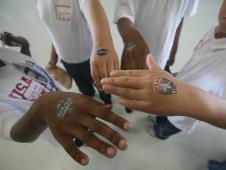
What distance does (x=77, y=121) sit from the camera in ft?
1.63

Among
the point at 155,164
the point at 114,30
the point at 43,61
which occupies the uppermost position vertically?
the point at 114,30

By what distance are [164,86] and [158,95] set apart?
0.02 meters

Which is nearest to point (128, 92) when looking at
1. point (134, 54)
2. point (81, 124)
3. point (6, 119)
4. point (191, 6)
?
point (81, 124)

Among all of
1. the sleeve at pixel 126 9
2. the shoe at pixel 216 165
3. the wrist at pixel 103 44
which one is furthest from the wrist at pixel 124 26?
the shoe at pixel 216 165

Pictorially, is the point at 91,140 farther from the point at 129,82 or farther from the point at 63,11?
the point at 63,11

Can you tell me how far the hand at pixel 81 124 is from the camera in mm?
489

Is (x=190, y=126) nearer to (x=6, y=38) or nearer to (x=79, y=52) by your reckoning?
(x=79, y=52)

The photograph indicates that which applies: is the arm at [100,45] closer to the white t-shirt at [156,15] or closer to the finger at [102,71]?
the finger at [102,71]

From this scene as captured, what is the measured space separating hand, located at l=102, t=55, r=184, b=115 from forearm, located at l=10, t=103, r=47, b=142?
194 millimetres

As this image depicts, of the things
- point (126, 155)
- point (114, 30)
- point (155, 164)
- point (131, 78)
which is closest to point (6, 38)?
point (131, 78)

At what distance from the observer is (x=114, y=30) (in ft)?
6.35

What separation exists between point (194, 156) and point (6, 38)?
3.66 feet

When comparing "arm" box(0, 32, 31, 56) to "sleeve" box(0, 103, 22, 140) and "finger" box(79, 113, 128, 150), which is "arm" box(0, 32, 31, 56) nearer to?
"sleeve" box(0, 103, 22, 140)

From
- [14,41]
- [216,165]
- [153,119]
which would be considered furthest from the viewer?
[153,119]
